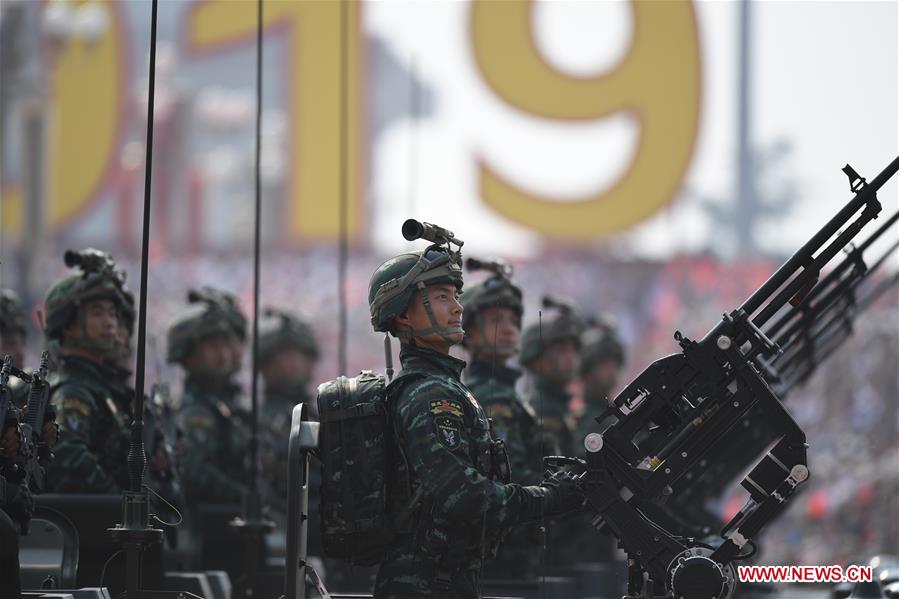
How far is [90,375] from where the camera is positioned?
1048 cm

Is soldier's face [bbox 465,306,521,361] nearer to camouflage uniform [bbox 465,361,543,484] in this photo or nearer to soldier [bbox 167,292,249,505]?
camouflage uniform [bbox 465,361,543,484]

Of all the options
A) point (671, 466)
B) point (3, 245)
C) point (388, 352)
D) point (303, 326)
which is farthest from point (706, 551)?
point (3, 245)

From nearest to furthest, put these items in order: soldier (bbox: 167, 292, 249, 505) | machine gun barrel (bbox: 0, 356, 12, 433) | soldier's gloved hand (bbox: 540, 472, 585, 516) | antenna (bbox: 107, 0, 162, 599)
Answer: soldier's gloved hand (bbox: 540, 472, 585, 516) < antenna (bbox: 107, 0, 162, 599) < machine gun barrel (bbox: 0, 356, 12, 433) < soldier (bbox: 167, 292, 249, 505)

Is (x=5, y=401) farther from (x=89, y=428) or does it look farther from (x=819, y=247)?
(x=819, y=247)

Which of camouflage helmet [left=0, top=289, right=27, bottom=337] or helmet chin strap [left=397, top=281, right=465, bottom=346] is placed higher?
camouflage helmet [left=0, top=289, right=27, bottom=337]

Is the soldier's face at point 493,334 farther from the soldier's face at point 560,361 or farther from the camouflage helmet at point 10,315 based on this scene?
the camouflage helmet at point 10,315

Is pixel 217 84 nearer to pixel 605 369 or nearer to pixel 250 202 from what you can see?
pixel 250 202

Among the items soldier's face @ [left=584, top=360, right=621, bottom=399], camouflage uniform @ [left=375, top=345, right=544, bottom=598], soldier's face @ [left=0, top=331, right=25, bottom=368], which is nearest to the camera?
camouflage uniform @ [left=375, top=345, right=544, bottom=598]

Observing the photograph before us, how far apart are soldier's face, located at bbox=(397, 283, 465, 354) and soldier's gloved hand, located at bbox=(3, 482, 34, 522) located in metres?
1.87

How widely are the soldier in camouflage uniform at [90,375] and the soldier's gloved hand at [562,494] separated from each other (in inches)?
→ 130

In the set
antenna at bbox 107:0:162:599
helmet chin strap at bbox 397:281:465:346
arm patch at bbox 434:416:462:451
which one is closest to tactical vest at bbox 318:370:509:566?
arm patch at bbox 434:416:462:451

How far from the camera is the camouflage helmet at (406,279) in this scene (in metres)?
7.63

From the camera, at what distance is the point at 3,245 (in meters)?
41.7

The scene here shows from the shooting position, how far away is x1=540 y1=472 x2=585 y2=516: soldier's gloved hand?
→ 740cm
